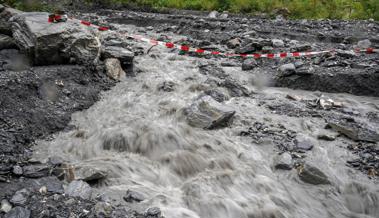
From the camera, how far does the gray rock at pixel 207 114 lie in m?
7.01

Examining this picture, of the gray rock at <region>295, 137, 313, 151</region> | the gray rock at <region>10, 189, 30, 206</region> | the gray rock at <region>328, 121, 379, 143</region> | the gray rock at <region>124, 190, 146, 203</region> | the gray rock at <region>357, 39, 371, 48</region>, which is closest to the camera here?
the gray rock at <region>10, 189, 30, 206</region>

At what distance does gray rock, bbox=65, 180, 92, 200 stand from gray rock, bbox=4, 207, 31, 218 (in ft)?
1.81

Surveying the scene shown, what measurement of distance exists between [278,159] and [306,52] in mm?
5397

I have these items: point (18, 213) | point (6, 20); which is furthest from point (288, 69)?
point (6, 20)

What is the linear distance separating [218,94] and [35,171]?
446 centimetres

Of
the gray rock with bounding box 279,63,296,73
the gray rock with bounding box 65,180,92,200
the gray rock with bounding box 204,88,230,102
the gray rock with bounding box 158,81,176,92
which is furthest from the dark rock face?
the gray rock with bounding box 65,180,92,200

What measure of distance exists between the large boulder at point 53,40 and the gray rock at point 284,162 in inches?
198

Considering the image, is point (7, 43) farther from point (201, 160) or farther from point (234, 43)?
point (234, 43)

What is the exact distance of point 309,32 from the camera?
12.7 meters

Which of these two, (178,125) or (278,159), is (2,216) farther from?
(278,159)

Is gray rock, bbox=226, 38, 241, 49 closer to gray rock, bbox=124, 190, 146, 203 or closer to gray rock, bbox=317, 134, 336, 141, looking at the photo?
gray rock, bbox=317, 134, 336, 141

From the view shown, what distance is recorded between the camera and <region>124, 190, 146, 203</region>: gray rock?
15.9 feet

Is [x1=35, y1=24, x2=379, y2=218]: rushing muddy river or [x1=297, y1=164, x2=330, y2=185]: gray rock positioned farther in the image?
[x1=297, y1=164, x2=330, y2=185]: gray rock

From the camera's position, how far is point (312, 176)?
561cm
